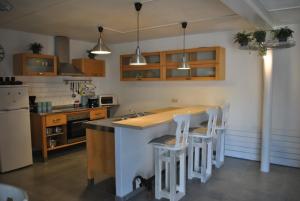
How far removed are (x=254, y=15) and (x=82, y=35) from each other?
344 centimetres

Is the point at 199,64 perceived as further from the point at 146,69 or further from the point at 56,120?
the point at 56,120

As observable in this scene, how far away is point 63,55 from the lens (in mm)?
5242

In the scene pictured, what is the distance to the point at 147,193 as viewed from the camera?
3.18m

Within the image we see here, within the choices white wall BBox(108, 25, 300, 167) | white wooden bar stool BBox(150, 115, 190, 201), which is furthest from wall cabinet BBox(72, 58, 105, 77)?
white wooden bar stool BBox(150, 115, 190, 201)

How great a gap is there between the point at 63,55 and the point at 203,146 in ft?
11.9

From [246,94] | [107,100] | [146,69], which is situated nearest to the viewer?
[246,94]

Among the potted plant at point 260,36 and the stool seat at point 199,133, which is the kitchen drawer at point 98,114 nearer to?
the stool seat at point 199,133

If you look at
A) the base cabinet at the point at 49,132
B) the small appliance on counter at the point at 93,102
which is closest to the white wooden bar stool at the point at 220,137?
the base cabinet at the point at 49,132

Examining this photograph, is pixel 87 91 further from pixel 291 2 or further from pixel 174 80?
pixel 291 2

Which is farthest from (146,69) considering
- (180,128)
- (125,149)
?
(180,128)

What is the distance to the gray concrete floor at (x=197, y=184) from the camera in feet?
10.1

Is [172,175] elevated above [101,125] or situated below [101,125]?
below

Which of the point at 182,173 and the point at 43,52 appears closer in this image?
the point at 182,173

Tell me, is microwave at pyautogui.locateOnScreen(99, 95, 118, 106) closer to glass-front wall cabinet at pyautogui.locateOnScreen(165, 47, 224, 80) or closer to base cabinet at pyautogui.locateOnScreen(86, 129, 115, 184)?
glass-front wall cabinet at pyautogui.locateOnScreen(165, 47, 224, 80)
